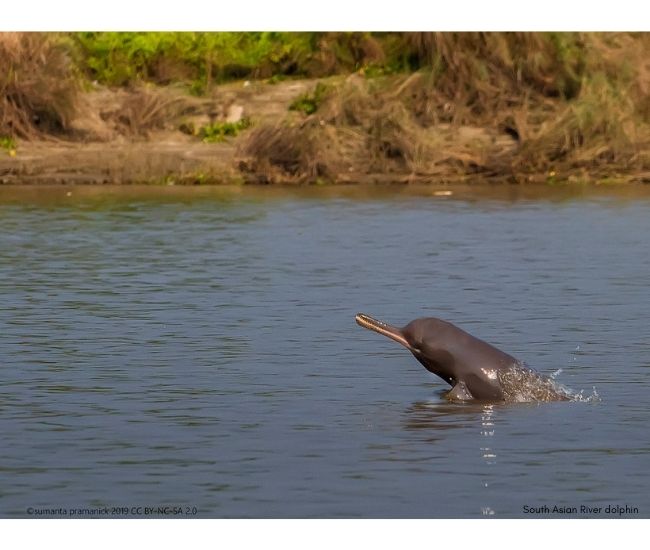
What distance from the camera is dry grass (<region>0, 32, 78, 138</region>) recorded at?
108 feet

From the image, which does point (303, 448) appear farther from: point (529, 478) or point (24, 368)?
point (24, 368)

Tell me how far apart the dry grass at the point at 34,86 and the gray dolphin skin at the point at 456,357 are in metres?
20.3

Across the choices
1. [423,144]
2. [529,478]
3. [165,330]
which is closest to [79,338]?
[165,330]

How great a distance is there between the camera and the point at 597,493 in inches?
421

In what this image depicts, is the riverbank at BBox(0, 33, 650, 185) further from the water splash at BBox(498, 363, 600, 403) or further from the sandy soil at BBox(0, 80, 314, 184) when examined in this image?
the water splash at BBox(498, 363, 600, 403)

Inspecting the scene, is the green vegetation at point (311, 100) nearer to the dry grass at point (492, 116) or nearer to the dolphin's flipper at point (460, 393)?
the dry grass at point (492, 116)

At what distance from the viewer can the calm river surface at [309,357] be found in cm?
1091

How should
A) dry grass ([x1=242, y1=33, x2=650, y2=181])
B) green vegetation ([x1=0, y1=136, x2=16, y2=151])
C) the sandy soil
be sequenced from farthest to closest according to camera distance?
1. green vegetation ([x1=0, y1=136, x2=16, y2=151])
2. the sandy soil
3. dry grass ([x1=242, y1=33, x2=650, y2=181])

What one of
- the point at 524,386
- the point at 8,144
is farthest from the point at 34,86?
the point at 524,386

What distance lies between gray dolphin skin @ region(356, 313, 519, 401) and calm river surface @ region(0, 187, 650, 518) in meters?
0.23

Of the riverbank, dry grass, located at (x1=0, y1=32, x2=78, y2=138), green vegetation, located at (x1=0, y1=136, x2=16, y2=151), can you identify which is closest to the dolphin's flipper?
the riverbank

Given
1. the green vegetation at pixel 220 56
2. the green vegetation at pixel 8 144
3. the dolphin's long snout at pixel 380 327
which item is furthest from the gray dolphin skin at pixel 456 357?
the green vegetation at pixel 220 56

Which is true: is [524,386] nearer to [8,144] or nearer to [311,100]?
[311,100]

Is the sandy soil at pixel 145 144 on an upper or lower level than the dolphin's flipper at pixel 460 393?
lower
